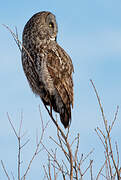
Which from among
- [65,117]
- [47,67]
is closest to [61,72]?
[47,67]

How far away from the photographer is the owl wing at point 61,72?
16.6ft

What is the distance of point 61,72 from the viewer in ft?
17.0

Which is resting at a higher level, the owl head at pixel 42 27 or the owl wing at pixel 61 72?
the owl head at pixel 42 27

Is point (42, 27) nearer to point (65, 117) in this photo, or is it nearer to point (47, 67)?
point (47, 67)

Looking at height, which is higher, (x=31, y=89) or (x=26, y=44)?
(x=26, y=44)

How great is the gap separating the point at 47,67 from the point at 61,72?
0.29 m

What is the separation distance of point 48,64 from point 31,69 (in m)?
0.26

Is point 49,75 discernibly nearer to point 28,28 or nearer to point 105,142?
point 28,28

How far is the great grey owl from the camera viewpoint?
5.00 metres

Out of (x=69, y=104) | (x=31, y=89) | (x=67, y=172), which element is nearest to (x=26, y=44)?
(x=31, y=89)

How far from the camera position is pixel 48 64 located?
5016mm

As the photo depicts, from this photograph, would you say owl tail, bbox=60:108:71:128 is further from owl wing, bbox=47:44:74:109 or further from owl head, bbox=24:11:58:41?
owl head, bbox=24:11:58:41

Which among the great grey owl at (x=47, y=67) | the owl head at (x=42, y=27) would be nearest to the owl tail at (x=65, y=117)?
the great grey owl at (x=47, y=67)

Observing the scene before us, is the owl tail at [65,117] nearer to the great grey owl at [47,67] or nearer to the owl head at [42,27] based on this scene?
the great grey owl at [47,67]
